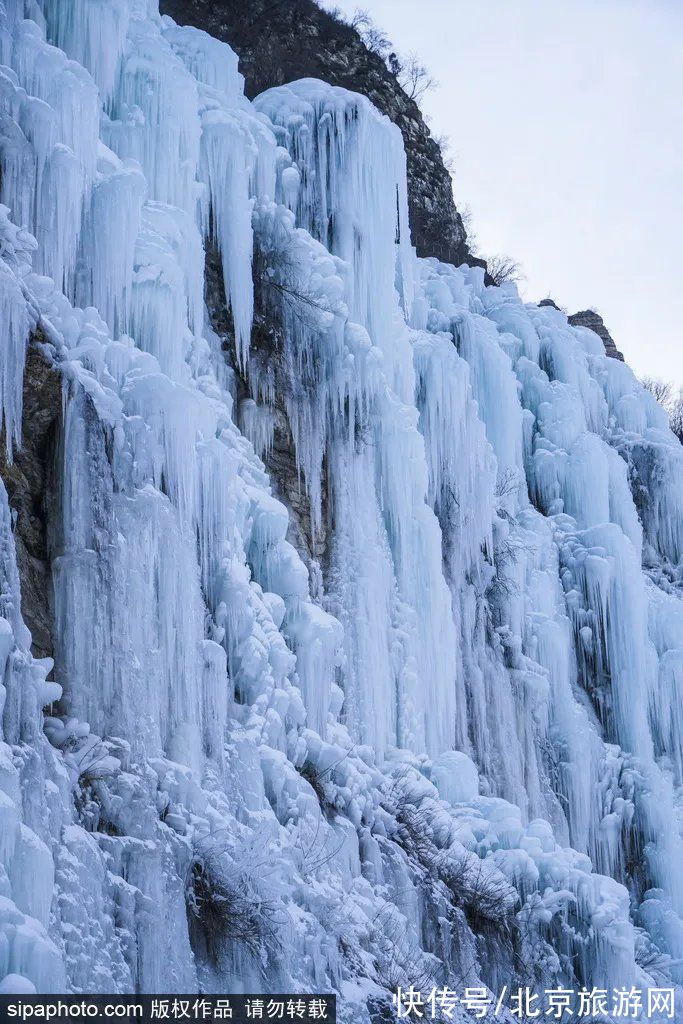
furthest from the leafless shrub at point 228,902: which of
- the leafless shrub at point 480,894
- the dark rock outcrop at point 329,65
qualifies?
the dark rock outcrop at point 329,65

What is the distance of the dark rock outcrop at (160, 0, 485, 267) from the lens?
734 inches

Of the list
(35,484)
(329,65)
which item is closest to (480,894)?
(35,484)

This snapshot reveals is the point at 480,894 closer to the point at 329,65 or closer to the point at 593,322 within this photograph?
the point at 329,65

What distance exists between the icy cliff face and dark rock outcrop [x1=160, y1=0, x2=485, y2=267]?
15.2 feet

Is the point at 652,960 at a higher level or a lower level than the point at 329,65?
lower

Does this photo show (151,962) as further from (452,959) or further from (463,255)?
(463,255)

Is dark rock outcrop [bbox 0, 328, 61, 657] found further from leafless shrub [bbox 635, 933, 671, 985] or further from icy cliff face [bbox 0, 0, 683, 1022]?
leafless shrub [bbox 635, 933, 671, 985]

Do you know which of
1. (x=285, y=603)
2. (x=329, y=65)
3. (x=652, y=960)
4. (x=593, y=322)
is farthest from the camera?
(x=593, y=322)

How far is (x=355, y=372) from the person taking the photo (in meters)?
11.2

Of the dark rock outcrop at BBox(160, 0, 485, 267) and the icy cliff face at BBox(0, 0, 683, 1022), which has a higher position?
the dark rock outcrop at BBox(160, 0, 485, 267)

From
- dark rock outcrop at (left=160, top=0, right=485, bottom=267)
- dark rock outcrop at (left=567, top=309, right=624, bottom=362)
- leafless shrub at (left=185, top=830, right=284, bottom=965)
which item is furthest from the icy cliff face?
dark rock outcrop at (left=567, top=309, right=624, bottom=362)

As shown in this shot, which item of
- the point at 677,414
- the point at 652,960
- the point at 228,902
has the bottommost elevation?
the point at 652,960

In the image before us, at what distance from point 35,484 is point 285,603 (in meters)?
2.44

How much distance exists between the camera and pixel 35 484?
25.2 ft
